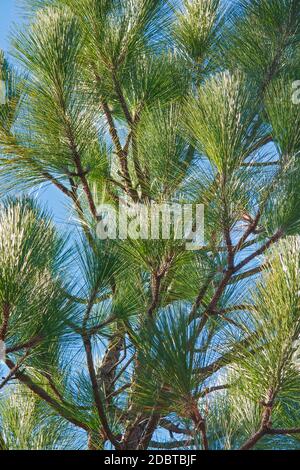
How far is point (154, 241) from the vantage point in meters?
1.42

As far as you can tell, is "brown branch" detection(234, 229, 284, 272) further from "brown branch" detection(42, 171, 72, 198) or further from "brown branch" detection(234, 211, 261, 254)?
"brown branch" detection(42, 171, 72, 198)

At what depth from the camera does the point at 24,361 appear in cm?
139

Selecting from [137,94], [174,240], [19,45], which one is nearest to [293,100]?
[174,240]


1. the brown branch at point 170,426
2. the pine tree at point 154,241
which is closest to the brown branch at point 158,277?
the pine tree at point 154,241

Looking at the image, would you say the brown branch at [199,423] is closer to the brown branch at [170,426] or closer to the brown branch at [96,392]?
the brown branch at [96,392]

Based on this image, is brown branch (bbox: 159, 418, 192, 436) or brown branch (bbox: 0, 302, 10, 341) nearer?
brown branch (bbox: 0, 302, 10, 341)

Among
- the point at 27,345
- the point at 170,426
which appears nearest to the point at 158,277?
the point at 27,345

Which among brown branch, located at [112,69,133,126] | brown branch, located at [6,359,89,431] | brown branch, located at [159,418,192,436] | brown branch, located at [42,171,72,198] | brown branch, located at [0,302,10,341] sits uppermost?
brown branch, located at [112,69,133,126]

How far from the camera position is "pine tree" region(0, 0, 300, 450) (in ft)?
3.86

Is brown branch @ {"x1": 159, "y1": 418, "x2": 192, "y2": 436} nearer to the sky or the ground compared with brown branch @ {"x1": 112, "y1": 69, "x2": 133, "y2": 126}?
nearer to the ground

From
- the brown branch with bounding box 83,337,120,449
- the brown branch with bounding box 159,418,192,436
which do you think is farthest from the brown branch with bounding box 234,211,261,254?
the brown branch with bounding box 159,418,192,436

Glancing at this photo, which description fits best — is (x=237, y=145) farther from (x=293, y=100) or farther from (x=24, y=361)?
(x=24, y=361)

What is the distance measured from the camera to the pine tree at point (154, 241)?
1177mm

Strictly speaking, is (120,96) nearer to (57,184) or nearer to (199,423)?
(57,184)
